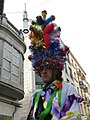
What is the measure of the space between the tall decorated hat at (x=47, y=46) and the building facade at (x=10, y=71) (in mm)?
8464

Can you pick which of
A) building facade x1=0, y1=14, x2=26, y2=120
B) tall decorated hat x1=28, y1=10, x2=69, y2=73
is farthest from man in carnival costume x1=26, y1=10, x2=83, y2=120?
building facade x1=0, y1=14, x2=26, y2=120

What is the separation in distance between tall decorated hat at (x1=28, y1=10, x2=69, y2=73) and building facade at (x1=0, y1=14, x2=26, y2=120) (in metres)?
8.46

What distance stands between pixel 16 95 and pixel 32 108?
10.4 meters

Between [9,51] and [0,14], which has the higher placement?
[0,14]

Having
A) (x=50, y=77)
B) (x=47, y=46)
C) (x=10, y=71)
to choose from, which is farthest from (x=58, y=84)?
(x=10, y=71)

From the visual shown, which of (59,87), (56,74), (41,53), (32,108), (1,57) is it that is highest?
(1,57)

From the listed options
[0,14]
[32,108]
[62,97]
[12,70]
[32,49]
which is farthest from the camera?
[0,14]

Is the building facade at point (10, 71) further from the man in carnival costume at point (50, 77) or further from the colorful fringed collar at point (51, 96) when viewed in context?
the colorful fringed collar at point (51, 96)

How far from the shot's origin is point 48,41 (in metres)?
2.32

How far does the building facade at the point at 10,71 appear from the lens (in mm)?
11039

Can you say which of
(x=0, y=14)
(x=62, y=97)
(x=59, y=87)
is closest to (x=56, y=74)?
(x=59, y=87)

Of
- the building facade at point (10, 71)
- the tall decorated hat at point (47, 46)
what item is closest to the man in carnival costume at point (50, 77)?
the tall decorated hat at point (47, 46)

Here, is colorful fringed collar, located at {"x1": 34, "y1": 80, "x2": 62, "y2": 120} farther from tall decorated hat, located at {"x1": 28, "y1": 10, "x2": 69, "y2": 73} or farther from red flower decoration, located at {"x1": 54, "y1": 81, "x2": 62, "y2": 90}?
tall decorated hat, located at {"x1": 28, "y1": 10, "x2": 69, "y2": 73}

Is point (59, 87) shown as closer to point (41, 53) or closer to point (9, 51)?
point (41, 53)
